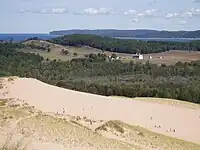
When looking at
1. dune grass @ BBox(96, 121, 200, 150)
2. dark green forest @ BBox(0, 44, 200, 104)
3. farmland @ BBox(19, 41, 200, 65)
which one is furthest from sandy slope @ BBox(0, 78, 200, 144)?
farmland @ BBox(19, 41, 200, 65)

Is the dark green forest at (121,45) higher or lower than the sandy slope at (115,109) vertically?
lower

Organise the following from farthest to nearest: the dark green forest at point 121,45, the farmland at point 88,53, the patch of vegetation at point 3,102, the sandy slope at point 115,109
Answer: the dark green forest at point 121,45, the farmland at point 88,53, the patch of vegetation at point 3,102, the sandy slope at point 115,109

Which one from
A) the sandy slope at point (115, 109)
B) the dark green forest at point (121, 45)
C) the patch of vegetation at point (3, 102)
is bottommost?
the dark green forest at point (121, 45)

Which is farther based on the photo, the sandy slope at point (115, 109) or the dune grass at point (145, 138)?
the sandy slope at point (115, 109)

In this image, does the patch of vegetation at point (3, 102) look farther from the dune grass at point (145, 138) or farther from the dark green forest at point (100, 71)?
the dark green forest at point (100, 71)

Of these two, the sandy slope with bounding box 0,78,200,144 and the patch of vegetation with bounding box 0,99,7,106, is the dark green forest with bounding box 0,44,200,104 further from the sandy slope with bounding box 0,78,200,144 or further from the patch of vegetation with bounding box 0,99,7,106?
the patch of vegetation with bounding box 0,99,7,106

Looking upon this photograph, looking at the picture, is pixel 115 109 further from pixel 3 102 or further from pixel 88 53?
pixel 88 53

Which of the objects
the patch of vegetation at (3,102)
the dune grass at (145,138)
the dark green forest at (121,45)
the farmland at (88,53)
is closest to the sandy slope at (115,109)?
the patch of vegetation at (3,102)

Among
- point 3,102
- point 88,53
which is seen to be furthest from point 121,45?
point 3,102
